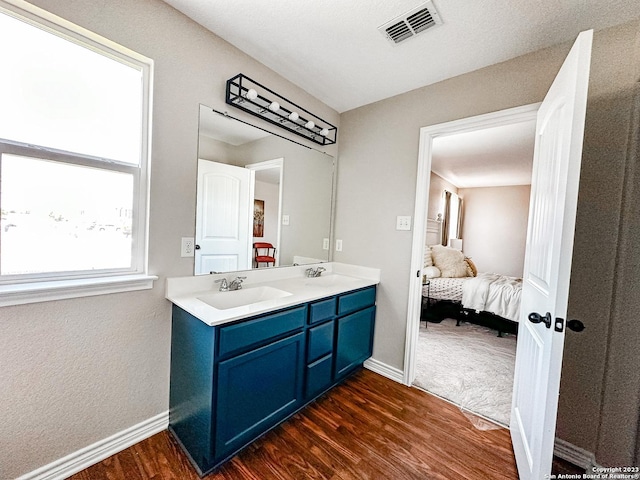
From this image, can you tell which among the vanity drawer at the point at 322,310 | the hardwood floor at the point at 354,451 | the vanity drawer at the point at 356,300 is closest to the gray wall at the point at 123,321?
the hardwood floor at the point at 354,451

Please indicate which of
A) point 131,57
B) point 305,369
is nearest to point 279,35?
point 131,57

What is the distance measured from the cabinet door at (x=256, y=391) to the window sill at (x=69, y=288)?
0.65 meters

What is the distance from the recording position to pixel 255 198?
2055 mm

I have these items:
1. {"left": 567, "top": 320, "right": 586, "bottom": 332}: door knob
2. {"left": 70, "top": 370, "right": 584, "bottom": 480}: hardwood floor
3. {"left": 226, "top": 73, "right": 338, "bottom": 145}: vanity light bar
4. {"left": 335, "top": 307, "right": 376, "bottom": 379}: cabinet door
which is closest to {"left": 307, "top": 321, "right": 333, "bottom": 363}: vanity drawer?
{"left": 335, "top": 307, "right": 376, "bottom": 379}: cabinet door

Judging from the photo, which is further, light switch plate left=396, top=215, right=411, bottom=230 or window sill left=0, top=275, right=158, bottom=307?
light switch plate left=396, top=215, right=411, bottom=230

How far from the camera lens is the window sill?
3.65ft

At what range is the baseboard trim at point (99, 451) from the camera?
123 centimetres

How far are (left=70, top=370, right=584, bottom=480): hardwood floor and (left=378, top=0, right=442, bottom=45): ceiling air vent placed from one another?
2437 millimetres

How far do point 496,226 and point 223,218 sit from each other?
Result: 6.44 metres

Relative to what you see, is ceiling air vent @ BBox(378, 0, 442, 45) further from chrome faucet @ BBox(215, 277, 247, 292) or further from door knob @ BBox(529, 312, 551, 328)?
chrome faucet @ BBox(215, 277, 247, 292)

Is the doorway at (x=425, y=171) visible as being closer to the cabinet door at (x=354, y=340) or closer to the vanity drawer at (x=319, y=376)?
the cabinet door at (x=354, y=340)

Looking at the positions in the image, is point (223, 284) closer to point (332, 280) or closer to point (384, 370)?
point (332, 280)

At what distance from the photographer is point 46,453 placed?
48.3 inches

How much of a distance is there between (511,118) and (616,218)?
839 mm
